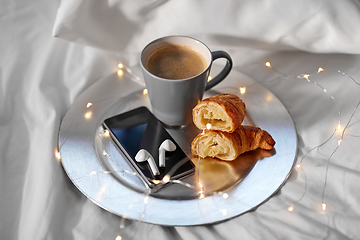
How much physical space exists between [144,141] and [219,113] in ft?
0.83

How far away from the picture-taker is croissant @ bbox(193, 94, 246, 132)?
39.4 inches

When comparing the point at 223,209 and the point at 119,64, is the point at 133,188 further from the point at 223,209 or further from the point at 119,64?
the point at 119,64

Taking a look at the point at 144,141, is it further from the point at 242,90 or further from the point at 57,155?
the point at 242,90

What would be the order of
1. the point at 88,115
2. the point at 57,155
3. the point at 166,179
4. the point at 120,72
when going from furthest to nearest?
1. the point at 120,72
2. the point at 88,115
3. the point at 57,155
4. the point at 166,179

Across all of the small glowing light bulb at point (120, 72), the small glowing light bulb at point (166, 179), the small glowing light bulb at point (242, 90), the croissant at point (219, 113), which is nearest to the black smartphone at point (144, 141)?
the small glowing light bulb at point (166, 179)

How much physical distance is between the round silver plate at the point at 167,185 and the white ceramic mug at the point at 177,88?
0.07 metres

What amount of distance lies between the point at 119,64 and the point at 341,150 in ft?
2.98

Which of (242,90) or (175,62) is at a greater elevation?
(175,62)

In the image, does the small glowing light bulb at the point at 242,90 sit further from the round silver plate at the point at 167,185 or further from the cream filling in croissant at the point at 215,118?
the cream filling in croissant at the point at 215,118

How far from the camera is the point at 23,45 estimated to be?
1424 mm

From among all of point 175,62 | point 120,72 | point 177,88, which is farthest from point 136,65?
→ point 177,88

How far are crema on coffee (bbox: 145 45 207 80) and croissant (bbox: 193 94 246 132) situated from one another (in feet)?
0.50

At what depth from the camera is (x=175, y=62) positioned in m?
1.18

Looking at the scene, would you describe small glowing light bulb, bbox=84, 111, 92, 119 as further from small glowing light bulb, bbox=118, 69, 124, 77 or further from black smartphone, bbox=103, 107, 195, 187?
small glowing light bulb, bbox=118, 69, 124, 77
